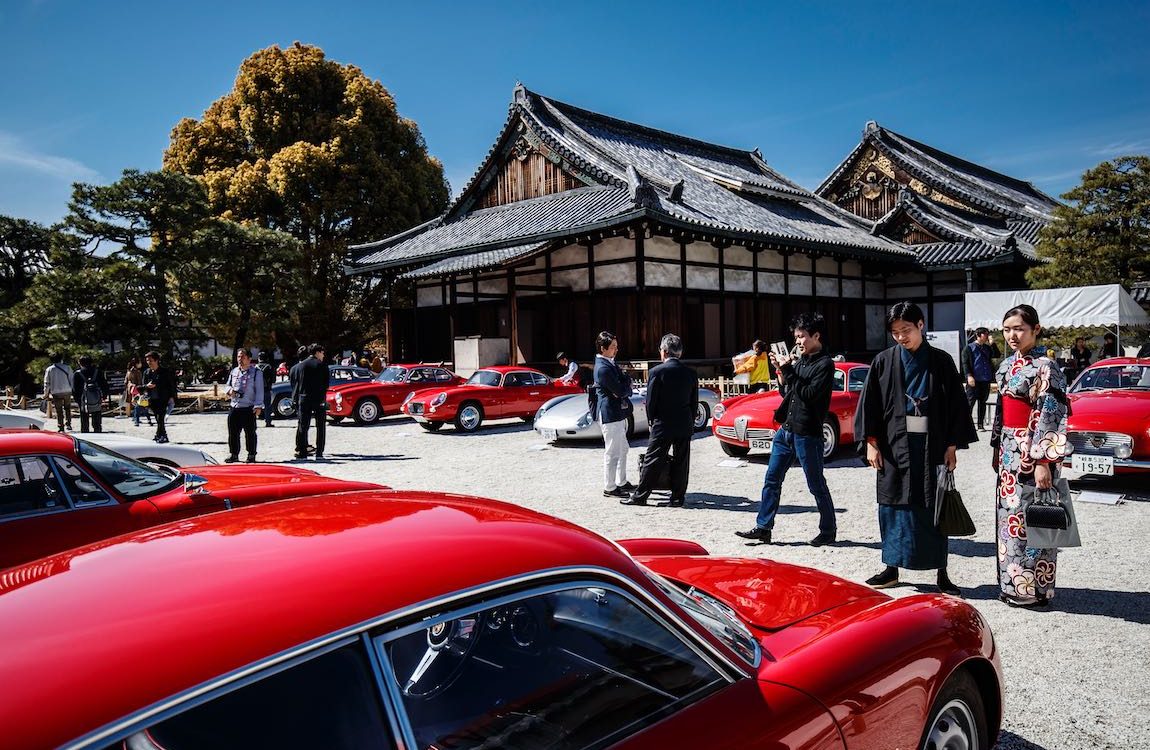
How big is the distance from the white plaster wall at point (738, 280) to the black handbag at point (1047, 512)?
16.6m

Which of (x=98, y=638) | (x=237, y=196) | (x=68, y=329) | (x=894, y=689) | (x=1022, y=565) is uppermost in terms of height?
(x=237, y=196)

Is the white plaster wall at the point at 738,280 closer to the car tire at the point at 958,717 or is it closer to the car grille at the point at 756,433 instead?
the car grille at the point at 756,433

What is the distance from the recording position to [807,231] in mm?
23109

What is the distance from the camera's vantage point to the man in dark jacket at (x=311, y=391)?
11.0 meters

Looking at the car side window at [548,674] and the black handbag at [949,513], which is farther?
the black handbag at [949,513]

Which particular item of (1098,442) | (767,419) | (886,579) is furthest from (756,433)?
(886,579)

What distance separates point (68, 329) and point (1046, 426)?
76.3ft

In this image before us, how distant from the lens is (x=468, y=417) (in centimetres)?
1479

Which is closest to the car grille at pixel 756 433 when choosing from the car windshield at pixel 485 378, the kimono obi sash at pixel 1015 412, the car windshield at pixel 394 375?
the kimono obi sash at pixel 1015 412

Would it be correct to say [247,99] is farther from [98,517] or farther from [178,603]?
[178,603]

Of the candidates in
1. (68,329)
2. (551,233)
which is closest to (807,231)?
(551,233)

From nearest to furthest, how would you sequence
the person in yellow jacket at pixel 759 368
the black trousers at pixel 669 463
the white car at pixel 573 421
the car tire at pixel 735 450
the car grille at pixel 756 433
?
the black trousers at pixel 669 463
the car grille at pixel 756 433
the car tire at pixel 735 450
the white car at pixel 573 421
the person in yellow jacket at pixel 759 368

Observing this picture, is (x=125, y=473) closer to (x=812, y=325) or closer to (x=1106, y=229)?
(x=812, y=325)

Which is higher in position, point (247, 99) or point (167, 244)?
point (247, 99)
